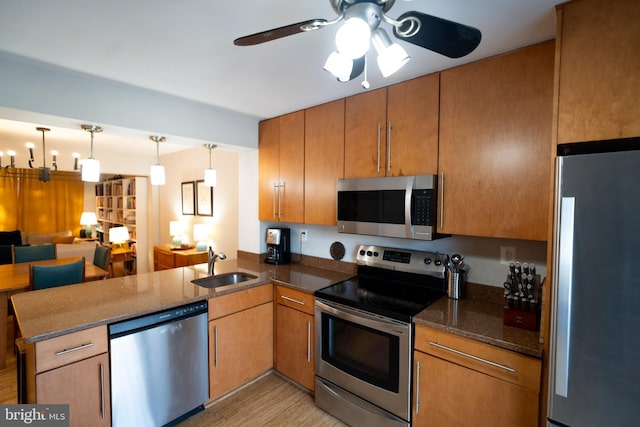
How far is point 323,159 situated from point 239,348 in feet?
5.27

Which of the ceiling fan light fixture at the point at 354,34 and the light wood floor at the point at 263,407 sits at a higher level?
the ceiling fan light fixture at the point at 354,34

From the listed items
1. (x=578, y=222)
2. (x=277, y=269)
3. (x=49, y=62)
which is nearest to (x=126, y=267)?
(x=277, y=269)

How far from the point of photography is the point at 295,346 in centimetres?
226

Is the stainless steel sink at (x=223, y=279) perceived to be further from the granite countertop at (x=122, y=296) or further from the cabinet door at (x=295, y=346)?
the cabinet door at (x=295, y=346)

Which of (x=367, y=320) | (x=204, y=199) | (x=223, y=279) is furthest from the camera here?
(x=204, y=199)

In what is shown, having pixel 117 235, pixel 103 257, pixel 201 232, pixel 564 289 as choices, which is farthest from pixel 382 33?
pixel 117 235

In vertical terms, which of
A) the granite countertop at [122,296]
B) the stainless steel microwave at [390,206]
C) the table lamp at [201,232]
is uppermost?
the stainless steel microwave at [390,206]

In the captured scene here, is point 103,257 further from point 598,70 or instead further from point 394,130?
point 598,70

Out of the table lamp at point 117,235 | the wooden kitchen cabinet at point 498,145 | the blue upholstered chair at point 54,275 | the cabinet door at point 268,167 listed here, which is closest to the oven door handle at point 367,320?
the wooden kitchen cabinet at point 498,145

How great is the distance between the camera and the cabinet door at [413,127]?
5.89 feet

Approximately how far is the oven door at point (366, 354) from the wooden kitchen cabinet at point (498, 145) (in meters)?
0.70

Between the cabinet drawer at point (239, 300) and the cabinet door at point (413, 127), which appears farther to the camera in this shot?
the cabinet drawer at point (239, 300)

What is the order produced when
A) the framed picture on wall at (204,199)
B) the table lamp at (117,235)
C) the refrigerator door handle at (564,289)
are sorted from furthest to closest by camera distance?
1. the table lamp at (117,235)
2. the framed picture on wall at (204,199)
3. the refrigerator door handle at (564,289)

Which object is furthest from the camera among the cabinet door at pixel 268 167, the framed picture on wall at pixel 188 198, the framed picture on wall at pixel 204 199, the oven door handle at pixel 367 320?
the framed picture on wall at pixel 188 198
